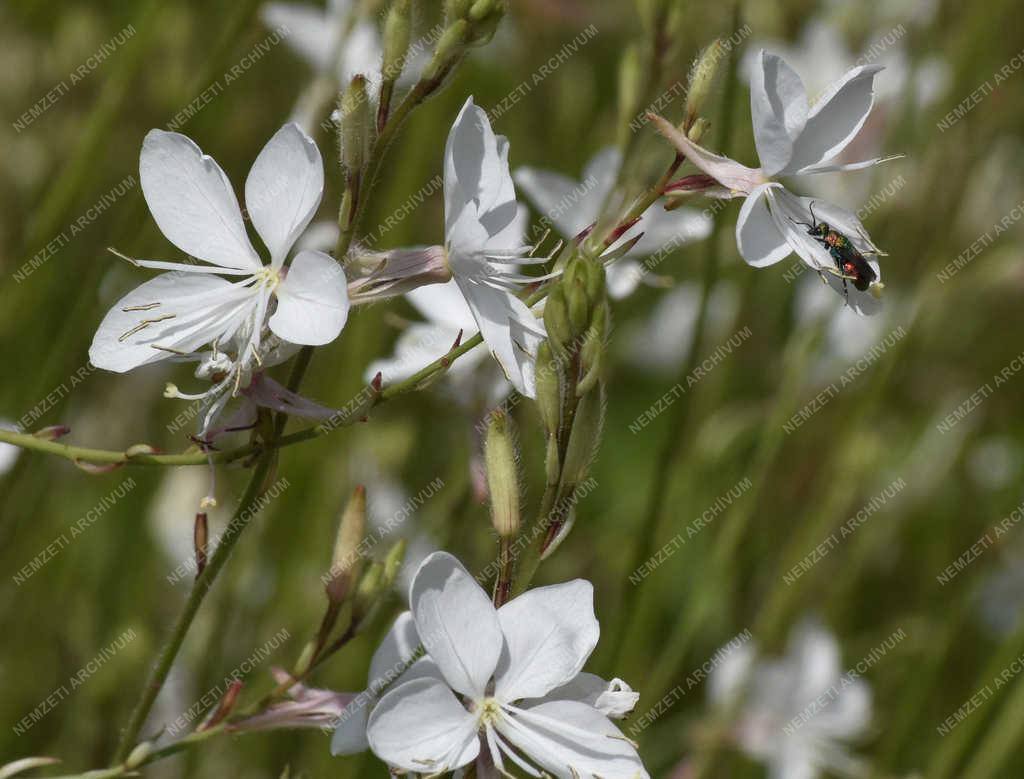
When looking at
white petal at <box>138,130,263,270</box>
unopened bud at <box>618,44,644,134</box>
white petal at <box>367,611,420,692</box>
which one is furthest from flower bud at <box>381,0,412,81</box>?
unopened bud at <box>618,44,644,134</box>

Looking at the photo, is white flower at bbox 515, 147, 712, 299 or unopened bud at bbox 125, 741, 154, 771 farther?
white flower at bbox 515, 147, 712, 299

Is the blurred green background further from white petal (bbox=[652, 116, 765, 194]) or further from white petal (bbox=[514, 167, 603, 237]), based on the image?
white petal (bbox=[652, 116, 765, 194])

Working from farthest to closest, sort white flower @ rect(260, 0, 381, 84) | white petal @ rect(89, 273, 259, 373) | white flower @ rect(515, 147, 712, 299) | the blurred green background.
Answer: white flower @ rect(260, 0, 381, 84) < the blurred green background < white flower @ rect(515, 147, 712, 299) < white petal @ rect(89, 273, 259, 373)

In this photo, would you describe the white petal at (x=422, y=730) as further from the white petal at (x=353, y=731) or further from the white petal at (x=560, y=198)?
the white petal at (x=560, y=198)

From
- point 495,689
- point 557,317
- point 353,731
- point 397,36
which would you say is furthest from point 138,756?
point 397,36

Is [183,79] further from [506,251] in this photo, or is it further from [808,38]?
[506,251]

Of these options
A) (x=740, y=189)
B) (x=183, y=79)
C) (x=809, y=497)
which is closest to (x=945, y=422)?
(x=809, y=497)
